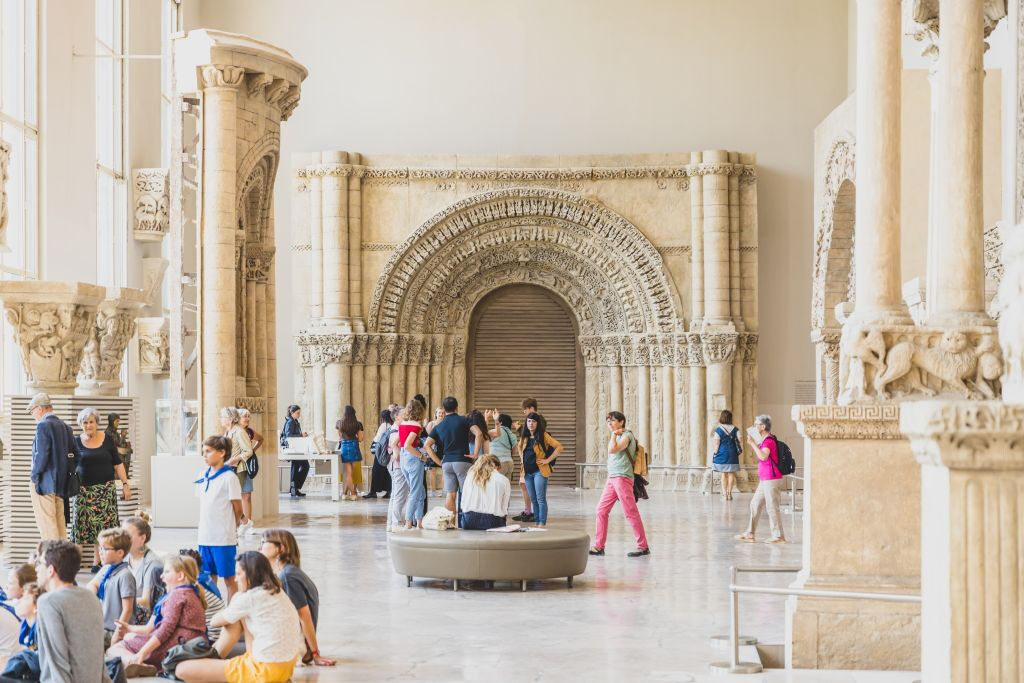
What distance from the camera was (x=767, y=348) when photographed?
22.7 metres

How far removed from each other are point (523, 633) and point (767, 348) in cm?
1430

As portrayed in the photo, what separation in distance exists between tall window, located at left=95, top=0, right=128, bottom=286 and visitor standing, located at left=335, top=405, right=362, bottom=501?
151 inches

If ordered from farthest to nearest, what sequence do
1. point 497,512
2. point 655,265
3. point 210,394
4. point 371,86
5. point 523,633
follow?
point 371,86 < point 655,265 < point 210,394 < point 497,512 < point 523,633

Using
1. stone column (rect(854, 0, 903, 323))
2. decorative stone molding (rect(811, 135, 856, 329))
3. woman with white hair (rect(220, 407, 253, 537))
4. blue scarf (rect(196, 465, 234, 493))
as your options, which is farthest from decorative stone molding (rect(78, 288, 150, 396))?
decorative stone molding (rect(811, 135, 856, 329))

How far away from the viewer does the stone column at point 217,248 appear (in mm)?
15141

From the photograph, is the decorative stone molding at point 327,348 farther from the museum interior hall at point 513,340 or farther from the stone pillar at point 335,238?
the stone pillar at point 335,238

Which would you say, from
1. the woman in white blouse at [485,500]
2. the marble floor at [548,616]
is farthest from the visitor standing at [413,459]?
the woman in white blouse at [485,500]

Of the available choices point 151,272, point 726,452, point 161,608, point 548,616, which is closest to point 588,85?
point 726,452

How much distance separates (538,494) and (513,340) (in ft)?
29.2

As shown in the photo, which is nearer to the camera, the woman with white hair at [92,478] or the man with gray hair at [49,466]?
the man with gray hair at [49,466]

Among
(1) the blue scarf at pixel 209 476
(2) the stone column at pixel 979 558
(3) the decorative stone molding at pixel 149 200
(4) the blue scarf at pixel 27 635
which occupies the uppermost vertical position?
(3) the decorative stone molding at pixel 149 200

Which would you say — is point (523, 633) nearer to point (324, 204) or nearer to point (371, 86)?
point (324, 204)

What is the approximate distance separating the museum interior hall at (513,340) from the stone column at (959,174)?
2 cm

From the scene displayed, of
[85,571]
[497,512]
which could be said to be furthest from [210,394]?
[497,512]
